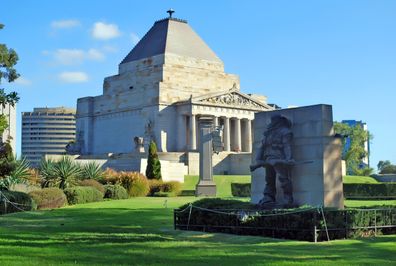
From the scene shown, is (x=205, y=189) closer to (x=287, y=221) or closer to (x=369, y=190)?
(x=369, y=190)

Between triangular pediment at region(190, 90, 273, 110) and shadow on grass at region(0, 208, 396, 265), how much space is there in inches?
2169

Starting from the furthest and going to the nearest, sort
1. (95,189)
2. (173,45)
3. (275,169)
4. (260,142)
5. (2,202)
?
(173,45) → (95,189) → (2,202) → (260,142) → (275,169)

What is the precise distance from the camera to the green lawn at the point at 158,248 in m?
11.6

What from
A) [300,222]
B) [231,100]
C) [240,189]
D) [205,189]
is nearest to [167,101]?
[231,100]

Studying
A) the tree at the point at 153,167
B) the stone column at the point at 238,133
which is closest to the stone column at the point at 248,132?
the stone column at the point at 238,133

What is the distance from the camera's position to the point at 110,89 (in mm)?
82938

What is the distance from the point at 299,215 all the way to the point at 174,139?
60.4m

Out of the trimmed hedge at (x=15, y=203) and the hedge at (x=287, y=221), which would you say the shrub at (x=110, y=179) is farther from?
the hedge at (x=287, y=221)

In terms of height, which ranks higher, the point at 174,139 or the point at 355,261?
the point at 174,139

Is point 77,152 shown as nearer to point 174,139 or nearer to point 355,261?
point 174,139

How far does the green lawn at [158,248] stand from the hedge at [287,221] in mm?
573

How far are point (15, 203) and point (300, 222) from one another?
15.9m

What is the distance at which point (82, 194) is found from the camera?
33750 mm

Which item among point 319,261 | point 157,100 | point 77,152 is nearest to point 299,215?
point 319,261
